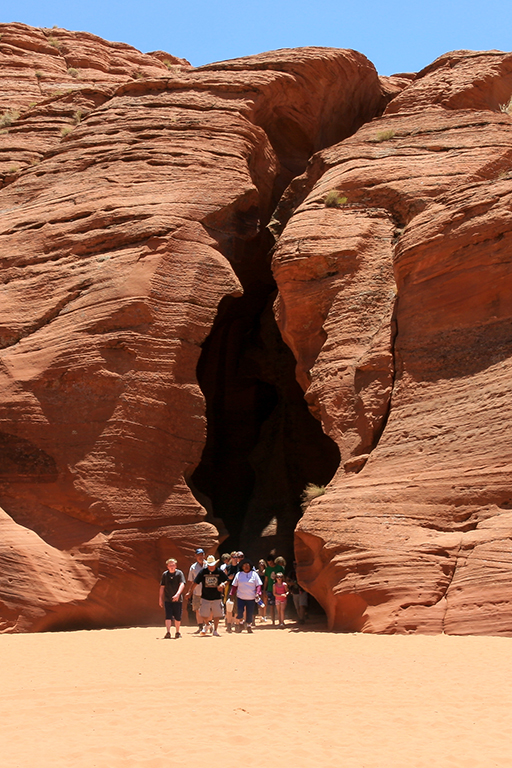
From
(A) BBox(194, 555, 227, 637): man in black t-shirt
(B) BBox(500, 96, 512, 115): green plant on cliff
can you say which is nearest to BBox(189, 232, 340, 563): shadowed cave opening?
(B) BBox(500, 96, 512, 115): green plant on cliff

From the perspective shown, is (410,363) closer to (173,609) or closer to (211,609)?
(211,609)

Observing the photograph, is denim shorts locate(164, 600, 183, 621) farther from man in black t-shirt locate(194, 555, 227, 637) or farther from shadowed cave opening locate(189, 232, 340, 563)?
shadowed cave opening locate(189, 232, 340, 563)

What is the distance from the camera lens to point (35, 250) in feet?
58.8

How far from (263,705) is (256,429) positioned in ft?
57.6

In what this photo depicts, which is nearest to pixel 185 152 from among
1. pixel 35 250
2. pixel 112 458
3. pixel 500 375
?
pixel 35 250

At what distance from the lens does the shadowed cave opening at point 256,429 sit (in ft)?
72.2

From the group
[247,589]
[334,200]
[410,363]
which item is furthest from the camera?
[334,200]

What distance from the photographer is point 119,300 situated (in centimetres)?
1639

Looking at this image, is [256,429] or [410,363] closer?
[410,363]

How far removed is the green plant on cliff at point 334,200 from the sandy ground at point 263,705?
10.4 metres

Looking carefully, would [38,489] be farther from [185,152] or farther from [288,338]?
[185,152]

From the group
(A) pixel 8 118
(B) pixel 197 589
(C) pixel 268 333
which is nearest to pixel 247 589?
(B) pixel 197 589

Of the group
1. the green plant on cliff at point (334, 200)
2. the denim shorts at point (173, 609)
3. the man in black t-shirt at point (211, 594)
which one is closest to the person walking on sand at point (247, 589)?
the man in black t-shirt at point (211, 594)

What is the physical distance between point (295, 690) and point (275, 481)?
48.4ft
